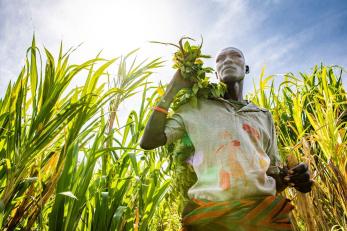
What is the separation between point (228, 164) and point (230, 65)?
72cm

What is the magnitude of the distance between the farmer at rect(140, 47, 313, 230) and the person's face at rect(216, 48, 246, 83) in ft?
0.72

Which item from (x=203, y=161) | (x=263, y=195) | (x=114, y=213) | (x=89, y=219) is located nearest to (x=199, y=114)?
(x=203, y=161)

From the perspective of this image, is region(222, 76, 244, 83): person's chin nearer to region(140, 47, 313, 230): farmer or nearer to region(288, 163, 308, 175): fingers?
region(140, 47, 313, 230): farmer

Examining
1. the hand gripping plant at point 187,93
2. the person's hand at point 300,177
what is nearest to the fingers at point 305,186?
the person's hand at point 300,177

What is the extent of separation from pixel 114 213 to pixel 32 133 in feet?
1.68

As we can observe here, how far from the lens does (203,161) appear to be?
1.33 meters

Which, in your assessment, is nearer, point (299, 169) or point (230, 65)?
point (299, 169)

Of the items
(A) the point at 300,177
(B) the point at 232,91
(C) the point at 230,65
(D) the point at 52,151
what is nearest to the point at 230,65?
(C) the point at 230,65

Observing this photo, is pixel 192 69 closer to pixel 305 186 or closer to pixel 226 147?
pixel 226 147

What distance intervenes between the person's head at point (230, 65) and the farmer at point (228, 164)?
0.22m

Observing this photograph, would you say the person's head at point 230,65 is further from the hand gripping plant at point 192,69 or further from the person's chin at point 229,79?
the hand gripping plant at point 192,69

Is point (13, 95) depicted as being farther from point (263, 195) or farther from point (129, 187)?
Answer: point (263, 195)

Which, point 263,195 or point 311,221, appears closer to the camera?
point 263,195

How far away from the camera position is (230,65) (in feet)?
5.84
